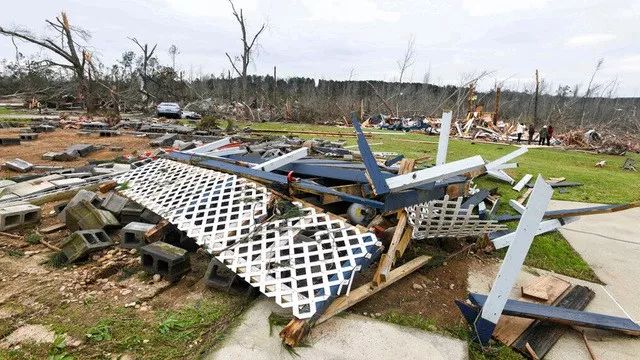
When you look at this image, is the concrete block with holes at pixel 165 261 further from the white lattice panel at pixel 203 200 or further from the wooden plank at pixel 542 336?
the wooden plank at pixel 542 336

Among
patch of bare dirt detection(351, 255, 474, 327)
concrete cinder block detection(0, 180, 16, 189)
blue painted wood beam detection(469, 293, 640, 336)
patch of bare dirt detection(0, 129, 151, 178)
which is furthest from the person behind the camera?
patch of bare dirt detection(0, 129, 151, 178)

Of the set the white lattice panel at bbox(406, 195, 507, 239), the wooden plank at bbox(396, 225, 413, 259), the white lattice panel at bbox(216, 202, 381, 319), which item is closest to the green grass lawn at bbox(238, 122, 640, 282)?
the white lattice panel at bbox(406, 195, 507, 239)

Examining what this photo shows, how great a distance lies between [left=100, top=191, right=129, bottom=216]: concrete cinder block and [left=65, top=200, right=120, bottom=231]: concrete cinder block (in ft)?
0.47

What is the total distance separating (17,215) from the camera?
4148mm

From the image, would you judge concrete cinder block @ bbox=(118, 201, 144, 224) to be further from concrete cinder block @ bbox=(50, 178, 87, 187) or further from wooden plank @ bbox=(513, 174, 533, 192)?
wooden plank @ bbox=(513, 174, 533, 192)

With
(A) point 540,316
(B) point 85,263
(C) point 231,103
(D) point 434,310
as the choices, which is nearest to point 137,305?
(B) point 85,263

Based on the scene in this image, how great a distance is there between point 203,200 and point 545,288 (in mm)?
3745

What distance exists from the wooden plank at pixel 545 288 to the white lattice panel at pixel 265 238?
5.40 feet

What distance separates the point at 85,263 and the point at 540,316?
13.9 feet

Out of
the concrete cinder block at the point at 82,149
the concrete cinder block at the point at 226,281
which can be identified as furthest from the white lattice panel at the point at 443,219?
the concrete cinder block at the point at 82,149

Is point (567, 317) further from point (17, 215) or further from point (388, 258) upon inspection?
point (17, 215)

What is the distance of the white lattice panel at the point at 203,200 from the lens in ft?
11.4

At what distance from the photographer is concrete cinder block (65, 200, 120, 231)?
404cm

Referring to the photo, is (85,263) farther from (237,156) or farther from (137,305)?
(237,156)
